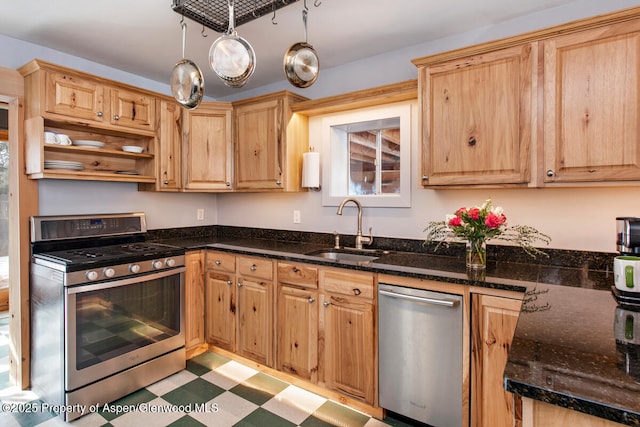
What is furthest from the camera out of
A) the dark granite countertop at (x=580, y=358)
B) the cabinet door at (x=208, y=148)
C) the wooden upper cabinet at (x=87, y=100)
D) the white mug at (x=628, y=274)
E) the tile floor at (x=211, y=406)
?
the cabinet door at (x=208, y=148)

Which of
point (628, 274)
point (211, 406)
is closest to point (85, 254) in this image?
point (211, 406)

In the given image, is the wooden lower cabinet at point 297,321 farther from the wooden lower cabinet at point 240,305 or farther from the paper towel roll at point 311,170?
the paper towel roll at point 311,170

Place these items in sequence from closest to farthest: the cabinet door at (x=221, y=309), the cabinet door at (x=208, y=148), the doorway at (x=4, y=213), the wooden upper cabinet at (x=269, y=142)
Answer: the cabinet door at (x=221, y=309)
the wooden upper cabinet at (x=269, y=142)
the cabinet door at (x=208, y=148)
the doorway at (x=4, y=213)

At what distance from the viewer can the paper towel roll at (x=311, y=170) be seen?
2.87 m

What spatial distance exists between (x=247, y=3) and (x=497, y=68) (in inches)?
52.8

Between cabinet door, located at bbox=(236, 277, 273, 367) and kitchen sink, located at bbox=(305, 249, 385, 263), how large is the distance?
1.45ft

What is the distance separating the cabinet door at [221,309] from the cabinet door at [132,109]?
1.27m

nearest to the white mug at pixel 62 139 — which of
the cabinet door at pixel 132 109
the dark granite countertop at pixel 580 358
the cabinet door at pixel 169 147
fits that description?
the cabinet door at pixel 132 109

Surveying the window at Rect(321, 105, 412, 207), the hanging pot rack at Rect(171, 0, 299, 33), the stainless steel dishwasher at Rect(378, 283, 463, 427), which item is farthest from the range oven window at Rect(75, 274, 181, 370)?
the hanging pot rack at Rect(171, 0, 299, 33)

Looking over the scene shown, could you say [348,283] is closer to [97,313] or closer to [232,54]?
[232,54]

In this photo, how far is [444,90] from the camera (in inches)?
82.0

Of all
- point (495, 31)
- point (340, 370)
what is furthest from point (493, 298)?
point (495, 31)

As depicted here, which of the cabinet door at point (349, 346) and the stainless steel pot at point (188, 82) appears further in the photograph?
the cabinet door at point (349, 346)

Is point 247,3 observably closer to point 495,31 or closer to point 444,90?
point 444,90
